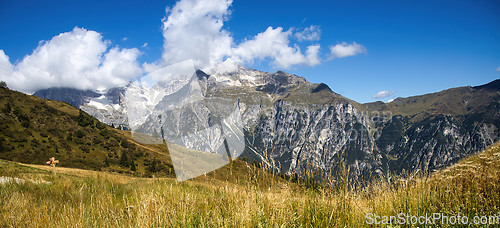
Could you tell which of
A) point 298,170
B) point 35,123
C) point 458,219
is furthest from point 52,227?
point 35,123

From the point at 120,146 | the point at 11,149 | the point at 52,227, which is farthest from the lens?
the point at 120,146

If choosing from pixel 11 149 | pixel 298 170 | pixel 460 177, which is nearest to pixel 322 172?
pixel 298 170

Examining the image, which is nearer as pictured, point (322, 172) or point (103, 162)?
point (322, 172)

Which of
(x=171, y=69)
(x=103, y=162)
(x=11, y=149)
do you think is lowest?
(x=103, y=162)

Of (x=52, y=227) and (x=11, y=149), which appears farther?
(x=11, y=149)

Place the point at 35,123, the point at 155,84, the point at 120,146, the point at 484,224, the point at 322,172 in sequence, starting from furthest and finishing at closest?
the point at 120,146
the point at 35,123
the point at 155,84
the point at 322,172
the point at 484,224

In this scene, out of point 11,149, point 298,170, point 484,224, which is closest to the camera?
point 484,224

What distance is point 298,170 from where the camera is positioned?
5016mm

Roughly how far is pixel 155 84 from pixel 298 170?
5.46m

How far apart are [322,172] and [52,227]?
453 centimetres

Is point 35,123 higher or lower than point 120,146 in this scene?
higher

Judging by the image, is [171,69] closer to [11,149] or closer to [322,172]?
[322,172]

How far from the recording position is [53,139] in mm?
49531

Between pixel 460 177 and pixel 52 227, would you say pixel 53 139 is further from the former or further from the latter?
pixel 460 177
